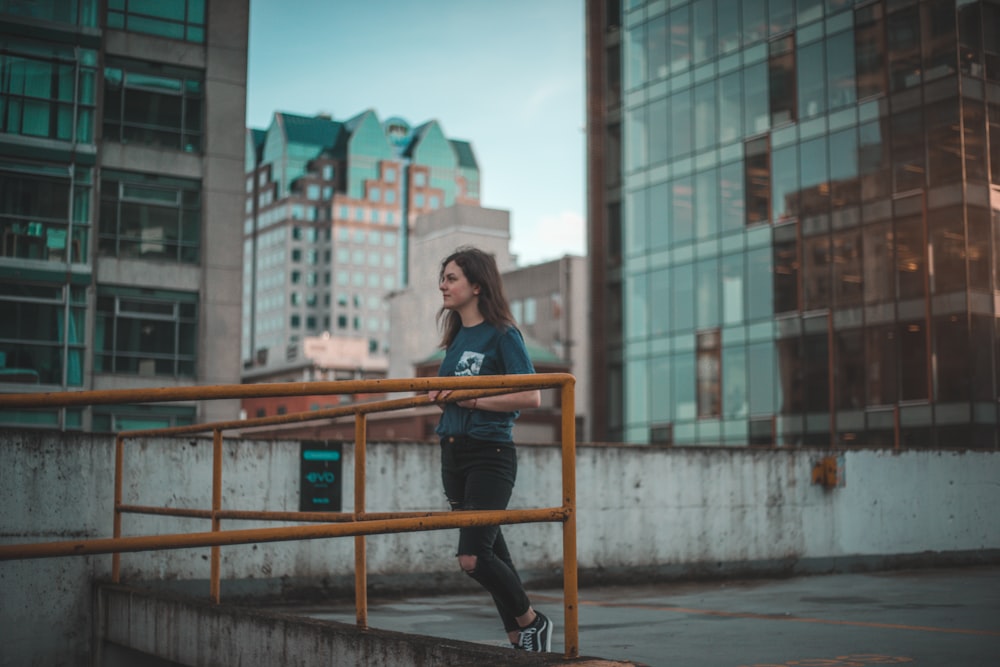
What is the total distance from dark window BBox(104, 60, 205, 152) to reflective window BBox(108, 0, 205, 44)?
40.8 inches

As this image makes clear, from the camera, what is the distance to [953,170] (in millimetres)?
31891

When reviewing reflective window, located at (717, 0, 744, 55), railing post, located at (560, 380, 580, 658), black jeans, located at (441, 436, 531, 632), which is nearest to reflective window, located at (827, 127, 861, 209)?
reflective window, located at (717, 0, 744, 55)

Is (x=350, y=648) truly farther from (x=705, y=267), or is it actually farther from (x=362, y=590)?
(x=705, y=267)

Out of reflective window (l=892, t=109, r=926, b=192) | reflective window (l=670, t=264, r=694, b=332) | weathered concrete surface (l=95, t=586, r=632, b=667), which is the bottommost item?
weathered concrete surface (l=95, t=586, r=632, b=667)

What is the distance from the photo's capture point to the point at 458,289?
5.18 m

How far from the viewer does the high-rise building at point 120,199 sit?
29859 mm

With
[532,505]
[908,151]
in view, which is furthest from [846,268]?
[532,505]

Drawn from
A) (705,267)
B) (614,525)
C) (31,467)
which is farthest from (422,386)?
(705,267)

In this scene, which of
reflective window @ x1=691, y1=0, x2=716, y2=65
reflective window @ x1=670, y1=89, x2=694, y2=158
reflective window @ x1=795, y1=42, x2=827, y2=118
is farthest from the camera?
reflective window @ x1=670, y1=89, x2=694, y2=158

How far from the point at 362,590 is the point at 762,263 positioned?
111ft

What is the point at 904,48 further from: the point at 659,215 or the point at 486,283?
the point at 486,283

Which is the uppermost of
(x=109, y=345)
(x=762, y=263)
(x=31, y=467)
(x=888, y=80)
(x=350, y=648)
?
(x=888, y=80)

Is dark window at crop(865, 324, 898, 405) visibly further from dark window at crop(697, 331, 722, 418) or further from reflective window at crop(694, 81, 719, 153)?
reflective window at crop(694, 81, 719, 153)

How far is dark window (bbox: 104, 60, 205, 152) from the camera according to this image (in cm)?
3172
